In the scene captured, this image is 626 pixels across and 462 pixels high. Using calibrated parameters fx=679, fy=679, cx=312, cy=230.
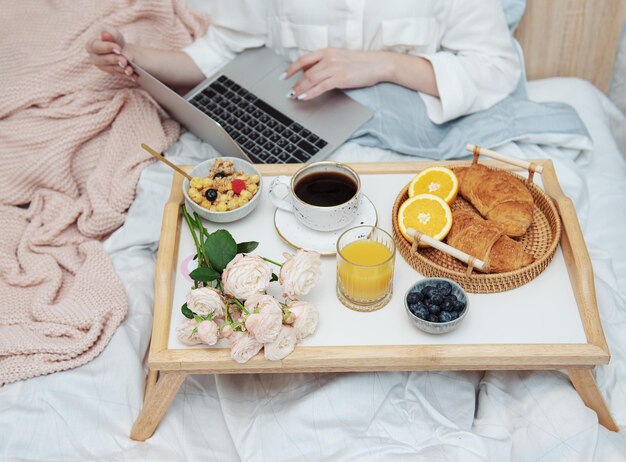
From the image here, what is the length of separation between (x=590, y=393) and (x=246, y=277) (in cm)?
56

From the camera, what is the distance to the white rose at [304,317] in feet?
3.12

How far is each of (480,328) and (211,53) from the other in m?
0.98

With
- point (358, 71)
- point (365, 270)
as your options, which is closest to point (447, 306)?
point (365, 270)

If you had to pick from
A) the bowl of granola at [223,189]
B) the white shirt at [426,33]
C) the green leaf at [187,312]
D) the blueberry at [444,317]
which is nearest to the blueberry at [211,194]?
the bowl of granola at [223,189]

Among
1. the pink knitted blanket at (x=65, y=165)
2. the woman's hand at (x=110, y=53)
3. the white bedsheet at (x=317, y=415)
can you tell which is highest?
the woman's hand at (x=110, y=53)

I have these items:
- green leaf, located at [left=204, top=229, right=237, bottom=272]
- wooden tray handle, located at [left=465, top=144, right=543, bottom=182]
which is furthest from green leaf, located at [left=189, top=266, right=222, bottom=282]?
wooden tray handle, located at [left=465, top=144, right=543, bottom=182]

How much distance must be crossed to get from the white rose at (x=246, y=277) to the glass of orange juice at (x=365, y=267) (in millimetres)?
114

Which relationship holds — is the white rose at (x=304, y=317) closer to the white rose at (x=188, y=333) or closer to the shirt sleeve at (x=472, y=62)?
the white rose at (x=188, y=333)

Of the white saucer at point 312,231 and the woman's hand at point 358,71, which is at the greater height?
the woman's hand at point 358,71

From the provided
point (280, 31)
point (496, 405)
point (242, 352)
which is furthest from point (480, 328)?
point (280, 31)

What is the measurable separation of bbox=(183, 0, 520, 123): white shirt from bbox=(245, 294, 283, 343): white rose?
2.34ft

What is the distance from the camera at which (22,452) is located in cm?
105

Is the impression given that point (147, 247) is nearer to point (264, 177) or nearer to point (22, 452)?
point (264, 177)

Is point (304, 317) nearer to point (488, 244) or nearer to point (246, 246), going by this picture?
point (246, 246)
